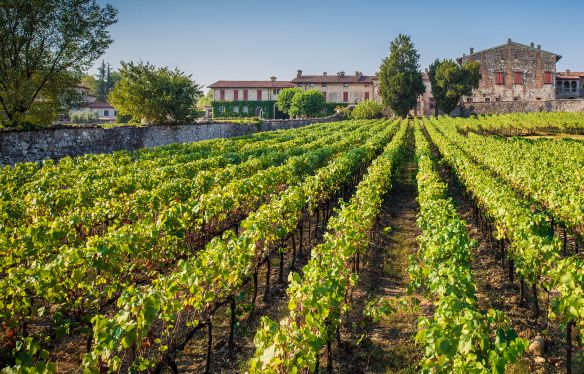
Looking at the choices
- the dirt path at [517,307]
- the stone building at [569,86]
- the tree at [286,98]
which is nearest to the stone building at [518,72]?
the stone building at [569,86]

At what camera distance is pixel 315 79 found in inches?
2366

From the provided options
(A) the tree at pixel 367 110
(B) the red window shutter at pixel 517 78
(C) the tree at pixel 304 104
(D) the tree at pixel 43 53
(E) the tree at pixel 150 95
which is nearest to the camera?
(D) the tree at pixel 43 53

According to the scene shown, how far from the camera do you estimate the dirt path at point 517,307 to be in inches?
155

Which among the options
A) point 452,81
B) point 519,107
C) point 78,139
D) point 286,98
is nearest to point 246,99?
point 286,98

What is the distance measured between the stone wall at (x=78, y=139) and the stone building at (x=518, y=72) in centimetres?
4554

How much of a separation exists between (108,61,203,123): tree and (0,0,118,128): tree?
3.93 metres

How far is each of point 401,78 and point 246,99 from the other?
23552 mm

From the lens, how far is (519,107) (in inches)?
1953

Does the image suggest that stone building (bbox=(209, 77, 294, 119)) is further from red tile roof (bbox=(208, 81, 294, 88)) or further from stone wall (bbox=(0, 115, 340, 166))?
stone wall (bbox=(0, 115, 340, 166))

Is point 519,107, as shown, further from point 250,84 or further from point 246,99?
point 246,99

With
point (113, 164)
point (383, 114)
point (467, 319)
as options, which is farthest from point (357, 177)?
point (383, 114)

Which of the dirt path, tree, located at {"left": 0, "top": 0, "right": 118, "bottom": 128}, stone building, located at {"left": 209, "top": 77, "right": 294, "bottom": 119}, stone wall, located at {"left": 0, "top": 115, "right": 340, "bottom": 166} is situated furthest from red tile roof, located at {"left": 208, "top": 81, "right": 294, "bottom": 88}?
the dirt path

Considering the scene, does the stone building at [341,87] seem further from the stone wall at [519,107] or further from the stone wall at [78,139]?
the stone wall at [78,139]

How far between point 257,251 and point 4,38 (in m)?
18.5
